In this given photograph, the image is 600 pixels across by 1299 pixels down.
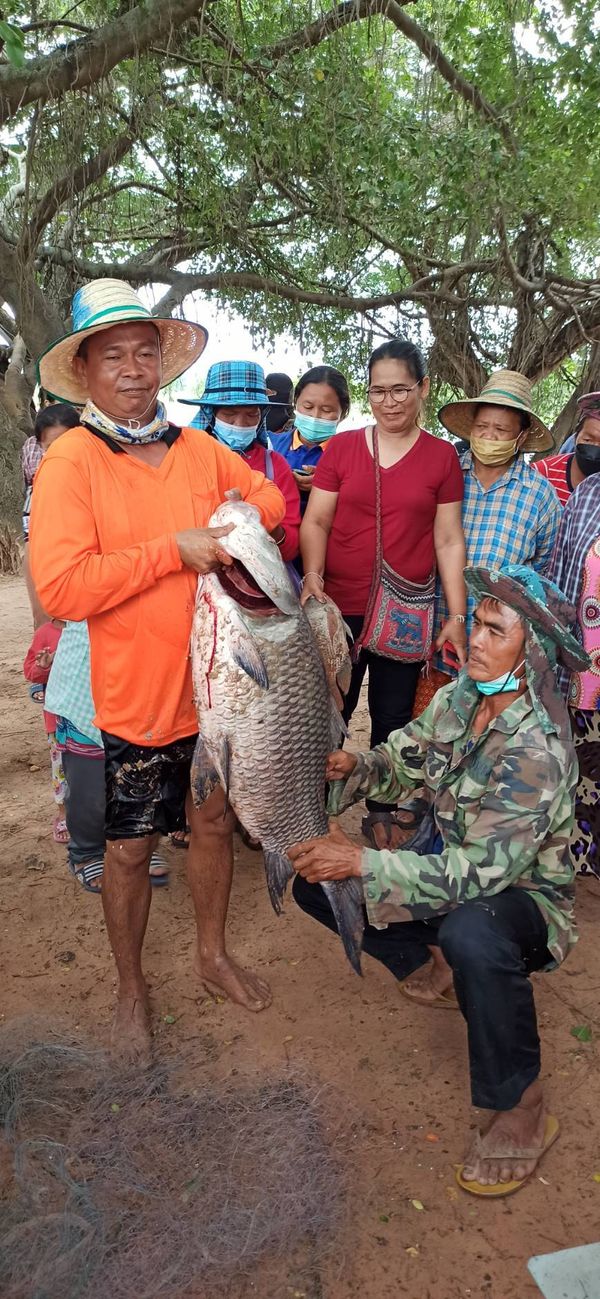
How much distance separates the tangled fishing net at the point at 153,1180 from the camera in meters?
1.89

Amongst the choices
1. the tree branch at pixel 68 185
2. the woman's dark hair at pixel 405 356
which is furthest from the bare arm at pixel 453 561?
the tree branch at pixel 68 185

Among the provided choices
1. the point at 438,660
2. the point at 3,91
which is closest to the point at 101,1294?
the point at 438,660

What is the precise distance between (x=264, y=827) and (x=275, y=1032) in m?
0.90

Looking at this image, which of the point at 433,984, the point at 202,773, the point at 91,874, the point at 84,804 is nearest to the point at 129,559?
the point at 202,773

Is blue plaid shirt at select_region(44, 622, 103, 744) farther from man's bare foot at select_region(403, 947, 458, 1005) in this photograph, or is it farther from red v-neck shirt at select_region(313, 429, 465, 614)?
man's bare foot at select_region(403, 947, 458, 1005)

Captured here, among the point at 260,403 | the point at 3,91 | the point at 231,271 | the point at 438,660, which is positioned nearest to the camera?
the point at 260,403

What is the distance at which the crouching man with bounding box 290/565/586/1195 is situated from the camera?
2.15 meters

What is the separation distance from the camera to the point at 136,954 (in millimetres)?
2686

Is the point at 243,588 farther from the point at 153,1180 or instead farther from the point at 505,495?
the point at 505,495

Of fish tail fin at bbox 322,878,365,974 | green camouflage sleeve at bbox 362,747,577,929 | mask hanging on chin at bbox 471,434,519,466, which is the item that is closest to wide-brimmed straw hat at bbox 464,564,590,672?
green camouflage sleeve at bbox 362,747,577,929

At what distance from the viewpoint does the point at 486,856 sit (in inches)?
85.1

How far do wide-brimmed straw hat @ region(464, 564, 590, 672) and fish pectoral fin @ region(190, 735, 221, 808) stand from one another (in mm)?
891

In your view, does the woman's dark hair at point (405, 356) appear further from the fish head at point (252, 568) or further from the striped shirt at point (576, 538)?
the fish head at point (252, 568)

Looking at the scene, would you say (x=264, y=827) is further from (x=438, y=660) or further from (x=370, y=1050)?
(x=438, y=660)
